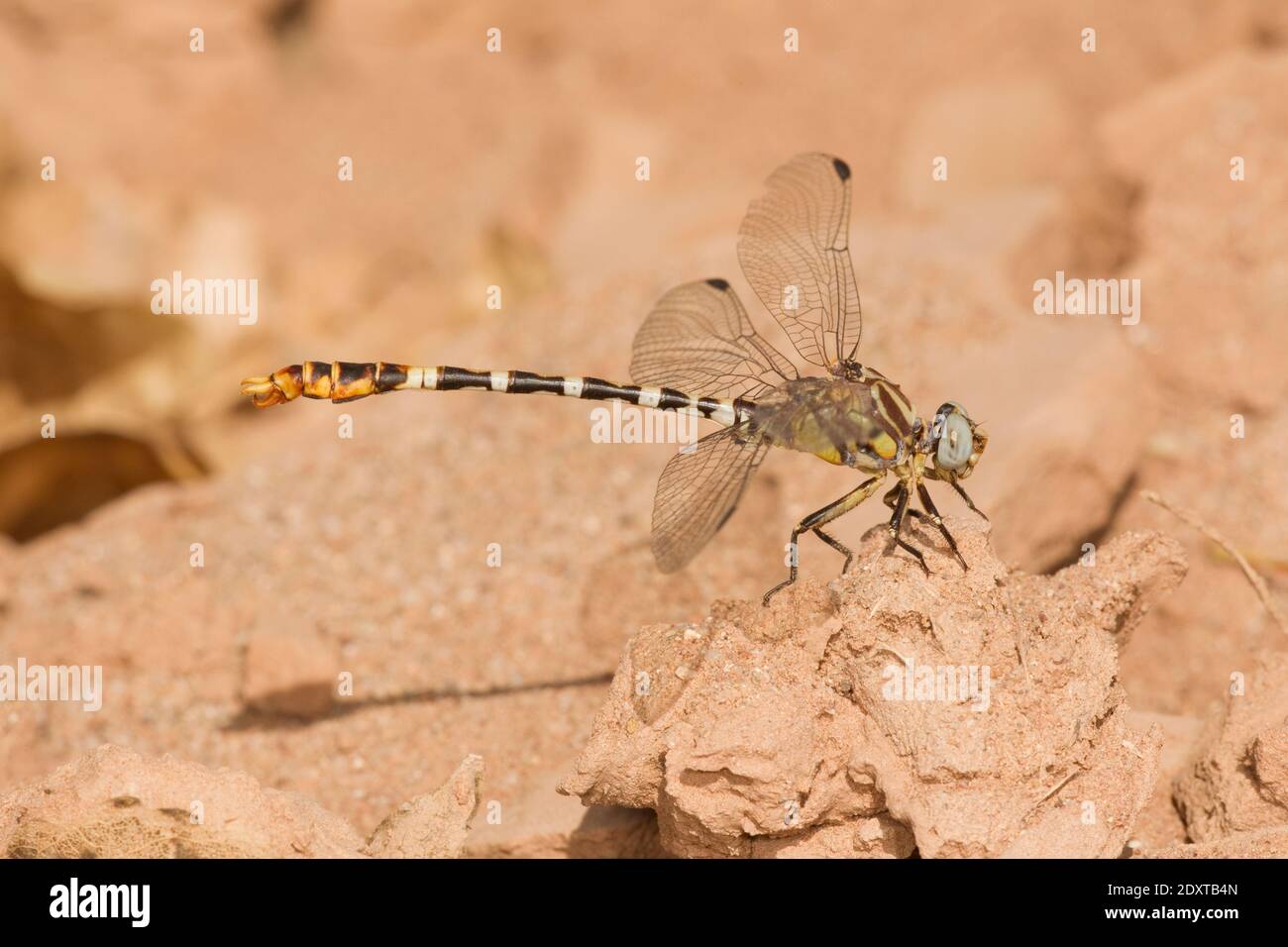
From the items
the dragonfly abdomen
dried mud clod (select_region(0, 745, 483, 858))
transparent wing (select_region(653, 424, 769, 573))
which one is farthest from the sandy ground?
the dragonfly abdomen

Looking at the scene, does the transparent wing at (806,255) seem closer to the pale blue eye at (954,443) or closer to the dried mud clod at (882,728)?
the pale blue eye at (954,443)

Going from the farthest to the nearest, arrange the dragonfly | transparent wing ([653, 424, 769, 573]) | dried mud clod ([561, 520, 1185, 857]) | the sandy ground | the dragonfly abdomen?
the dragonfly abdomen → the dragonfly → transparent wing ([653, 424, 769, 573]) → the sandy ground → dried mud clod ([561, 520, 1185, 857])

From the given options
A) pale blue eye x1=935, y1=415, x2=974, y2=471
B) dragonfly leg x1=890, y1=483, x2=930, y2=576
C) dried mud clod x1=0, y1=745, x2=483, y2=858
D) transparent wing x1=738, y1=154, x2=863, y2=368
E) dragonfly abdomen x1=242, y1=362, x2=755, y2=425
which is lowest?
dried mud clod x1=0, y1=745, x2=483, y2=858

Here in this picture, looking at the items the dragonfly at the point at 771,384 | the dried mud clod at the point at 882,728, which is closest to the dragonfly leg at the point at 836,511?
the dragonfly at the point at 771,384

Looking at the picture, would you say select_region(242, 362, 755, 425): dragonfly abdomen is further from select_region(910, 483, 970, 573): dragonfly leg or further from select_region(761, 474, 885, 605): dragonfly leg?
select_region(910, 483, 970, 573): dragonfly leg

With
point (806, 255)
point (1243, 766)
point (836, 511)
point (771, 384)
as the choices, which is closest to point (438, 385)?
point (771, 384)

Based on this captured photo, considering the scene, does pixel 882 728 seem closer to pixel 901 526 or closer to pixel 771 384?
pixel 901 526

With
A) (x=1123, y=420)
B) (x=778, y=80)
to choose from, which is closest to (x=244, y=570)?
(x=1123, y=420)
